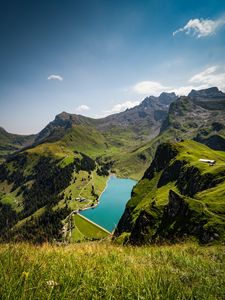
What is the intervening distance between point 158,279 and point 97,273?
131cm

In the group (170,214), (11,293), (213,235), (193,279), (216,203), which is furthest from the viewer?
(170,214)

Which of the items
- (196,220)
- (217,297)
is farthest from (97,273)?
(196,220)

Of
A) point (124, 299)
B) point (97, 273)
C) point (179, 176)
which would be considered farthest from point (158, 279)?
point (179, 176)

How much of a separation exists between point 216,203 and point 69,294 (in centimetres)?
7288

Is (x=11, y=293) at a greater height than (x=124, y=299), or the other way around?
(x=11, y=293)

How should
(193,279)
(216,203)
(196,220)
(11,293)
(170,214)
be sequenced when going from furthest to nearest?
(170,214), (216,203), (196,220), (193,279), (11,293)

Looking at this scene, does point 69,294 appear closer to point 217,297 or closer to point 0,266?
point 0,266

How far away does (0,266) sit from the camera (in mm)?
4355

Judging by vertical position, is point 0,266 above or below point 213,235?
above

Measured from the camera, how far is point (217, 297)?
3.94m

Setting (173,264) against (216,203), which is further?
(216,203)

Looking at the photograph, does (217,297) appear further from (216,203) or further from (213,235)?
(216,203)

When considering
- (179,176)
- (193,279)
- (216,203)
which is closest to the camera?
(193,279)

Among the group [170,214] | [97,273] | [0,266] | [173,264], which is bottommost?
[170,214]
